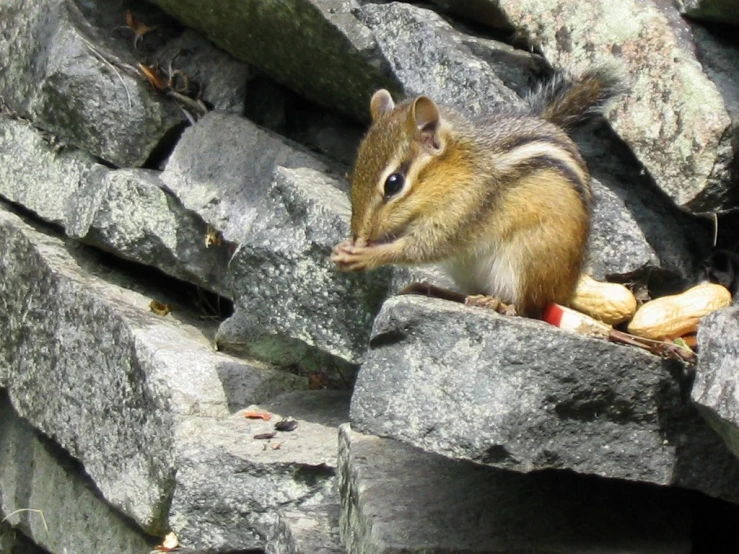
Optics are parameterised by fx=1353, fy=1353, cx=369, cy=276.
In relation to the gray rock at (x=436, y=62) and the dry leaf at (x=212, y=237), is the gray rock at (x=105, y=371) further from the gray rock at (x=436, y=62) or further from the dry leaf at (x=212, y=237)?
the gray rock at (x=436, y=62)

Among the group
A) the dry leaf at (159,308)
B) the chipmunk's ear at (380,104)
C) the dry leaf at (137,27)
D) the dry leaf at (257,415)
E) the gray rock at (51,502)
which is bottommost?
the gray rock at (51,502)

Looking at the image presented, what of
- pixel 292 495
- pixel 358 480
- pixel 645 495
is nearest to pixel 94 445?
pixel 292 495

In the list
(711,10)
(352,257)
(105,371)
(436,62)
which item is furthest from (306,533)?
(711,10)

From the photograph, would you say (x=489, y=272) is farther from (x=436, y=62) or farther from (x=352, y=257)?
(x=436, y=62)

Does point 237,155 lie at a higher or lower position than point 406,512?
higher

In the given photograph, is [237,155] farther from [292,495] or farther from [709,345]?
[709,345]

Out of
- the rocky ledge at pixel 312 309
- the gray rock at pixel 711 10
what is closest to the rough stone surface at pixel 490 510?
the rocky ledge at pixel 312 309
